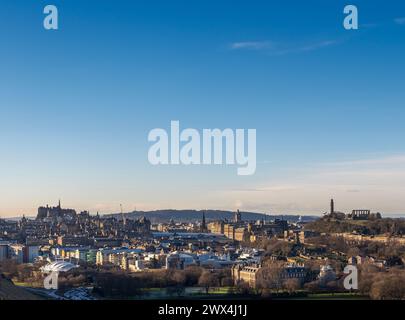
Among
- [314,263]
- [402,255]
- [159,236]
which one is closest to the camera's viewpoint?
[314,263]

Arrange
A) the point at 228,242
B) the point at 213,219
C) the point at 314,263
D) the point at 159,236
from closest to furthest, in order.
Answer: the point at 314,263
the point at 228,242
the point at 159,236
the point at 213,219

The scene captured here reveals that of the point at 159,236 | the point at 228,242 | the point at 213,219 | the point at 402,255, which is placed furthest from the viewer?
the point at 213,219

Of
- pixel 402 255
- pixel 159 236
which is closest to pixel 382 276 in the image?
pixel 402 255

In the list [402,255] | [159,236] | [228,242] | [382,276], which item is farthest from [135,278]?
[159,236]

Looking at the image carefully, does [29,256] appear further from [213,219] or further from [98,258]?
[213,219]
